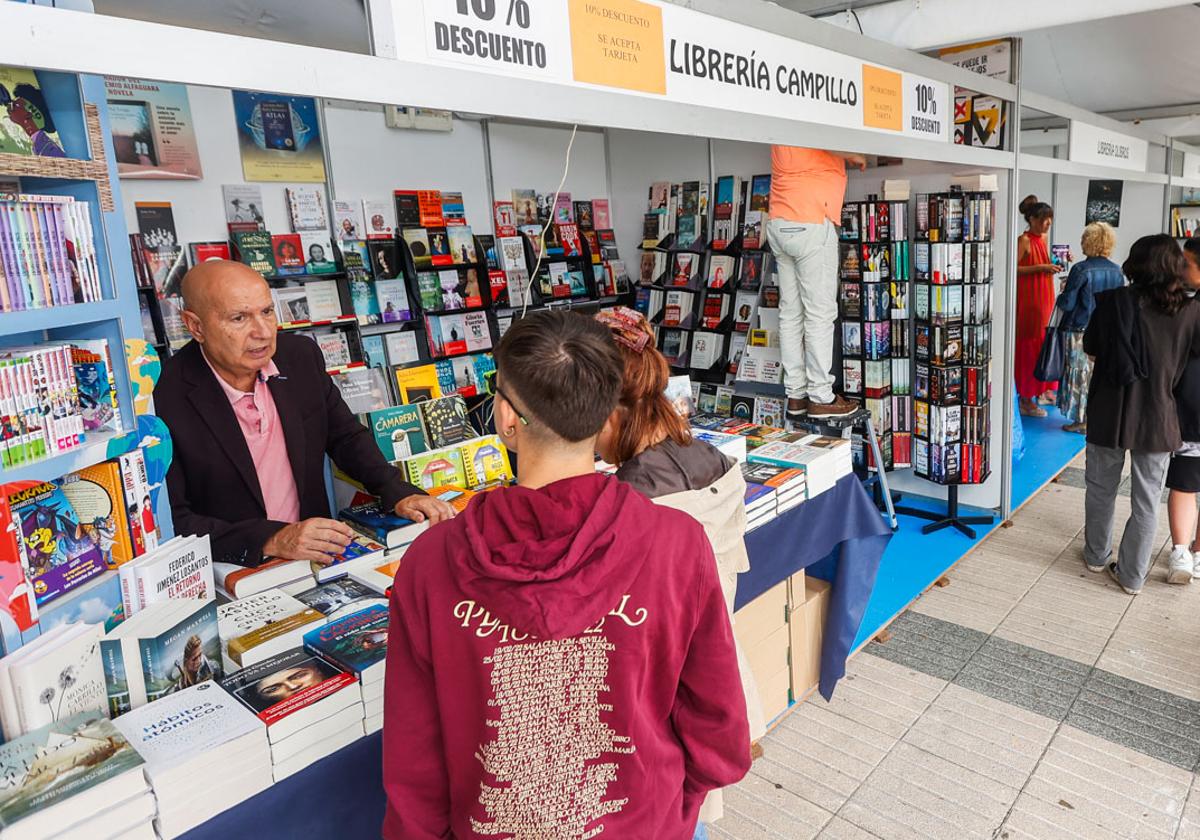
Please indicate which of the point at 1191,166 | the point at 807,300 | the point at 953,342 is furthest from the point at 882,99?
the point at 1191,166

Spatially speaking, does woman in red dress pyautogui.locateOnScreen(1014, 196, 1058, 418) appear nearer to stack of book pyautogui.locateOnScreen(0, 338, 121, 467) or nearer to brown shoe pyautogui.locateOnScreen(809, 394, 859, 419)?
brown shoe pyautogui.locateOnScreen(809, 394, 859, 419)

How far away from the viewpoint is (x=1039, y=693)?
10.2ft

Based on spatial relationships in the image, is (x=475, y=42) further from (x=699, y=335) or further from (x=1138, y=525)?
(x=699, y=335)

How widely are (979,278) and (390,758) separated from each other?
426 centimetres

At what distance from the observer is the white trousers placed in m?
4.00

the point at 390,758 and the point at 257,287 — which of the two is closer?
the point at 390,758

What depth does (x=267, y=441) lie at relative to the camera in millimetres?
2379

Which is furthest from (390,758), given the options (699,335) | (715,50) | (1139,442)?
(699,335)

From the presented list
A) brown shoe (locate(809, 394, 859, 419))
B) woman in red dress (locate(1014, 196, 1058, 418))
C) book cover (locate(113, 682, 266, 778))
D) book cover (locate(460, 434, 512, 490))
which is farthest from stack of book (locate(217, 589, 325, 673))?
woman in red dress (locate(1014, 196, 1058, 418))

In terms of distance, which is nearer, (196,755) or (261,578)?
(196,755)

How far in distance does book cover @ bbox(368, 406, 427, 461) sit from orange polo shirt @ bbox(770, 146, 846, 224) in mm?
2207

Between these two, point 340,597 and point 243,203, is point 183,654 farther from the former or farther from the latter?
point 243,203

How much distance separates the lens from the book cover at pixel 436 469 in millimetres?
2473

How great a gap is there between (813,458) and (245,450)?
178cm
